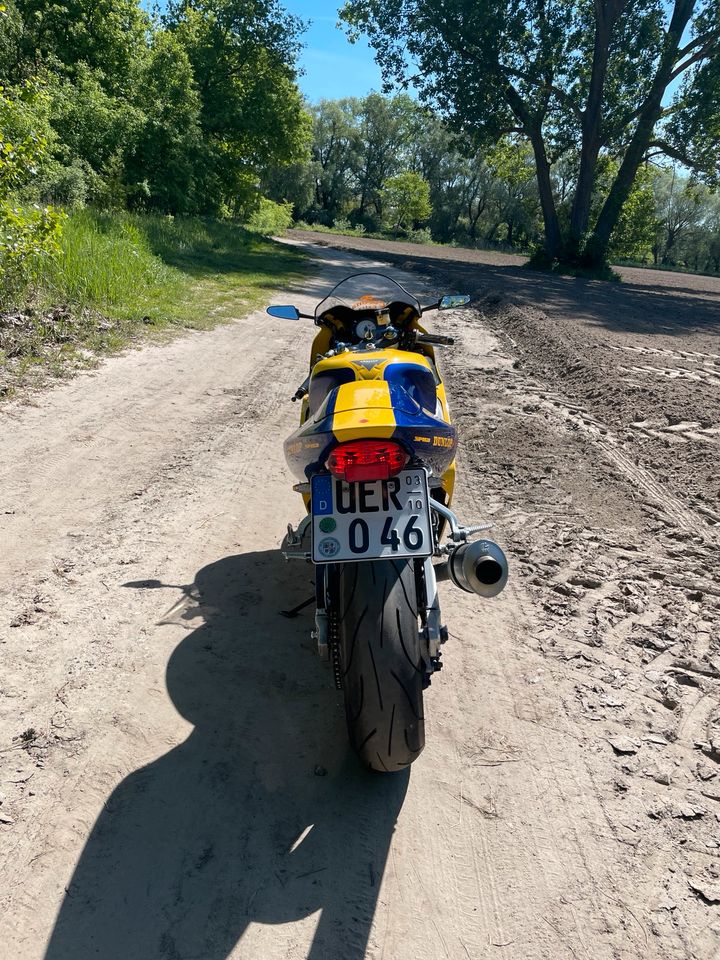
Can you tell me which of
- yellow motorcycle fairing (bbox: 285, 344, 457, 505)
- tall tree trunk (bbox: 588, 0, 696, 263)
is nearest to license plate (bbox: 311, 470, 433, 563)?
yellow motorcycle fairing (bbox: 285, 344, 457, 505)

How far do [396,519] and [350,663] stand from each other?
560mm

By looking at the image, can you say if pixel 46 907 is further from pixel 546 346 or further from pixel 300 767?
pixel 546 346

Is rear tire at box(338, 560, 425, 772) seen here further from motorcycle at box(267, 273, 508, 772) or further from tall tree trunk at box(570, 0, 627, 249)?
tall tree trunk at box(570, 0, 627, 249)

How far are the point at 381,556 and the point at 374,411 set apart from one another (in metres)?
0.58

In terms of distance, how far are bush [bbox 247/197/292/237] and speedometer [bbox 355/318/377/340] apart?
30.5 m

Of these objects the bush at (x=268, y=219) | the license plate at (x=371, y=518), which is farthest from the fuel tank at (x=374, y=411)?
the bush at (x=268, y=219)

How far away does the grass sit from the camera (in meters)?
7.52

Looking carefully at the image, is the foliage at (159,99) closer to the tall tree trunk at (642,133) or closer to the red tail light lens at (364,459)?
the red tail light lens at (364,459)

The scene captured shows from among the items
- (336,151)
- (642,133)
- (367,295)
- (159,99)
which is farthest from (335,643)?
(336,151)

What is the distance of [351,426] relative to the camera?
98.0 inches

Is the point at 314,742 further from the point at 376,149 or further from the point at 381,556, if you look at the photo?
the point at 376,149

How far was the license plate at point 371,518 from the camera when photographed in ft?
8.01

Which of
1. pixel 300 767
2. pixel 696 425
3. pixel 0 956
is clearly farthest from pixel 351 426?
pixel 696 425

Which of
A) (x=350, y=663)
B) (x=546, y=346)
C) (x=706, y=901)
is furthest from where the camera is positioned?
(x=546, y=346)
